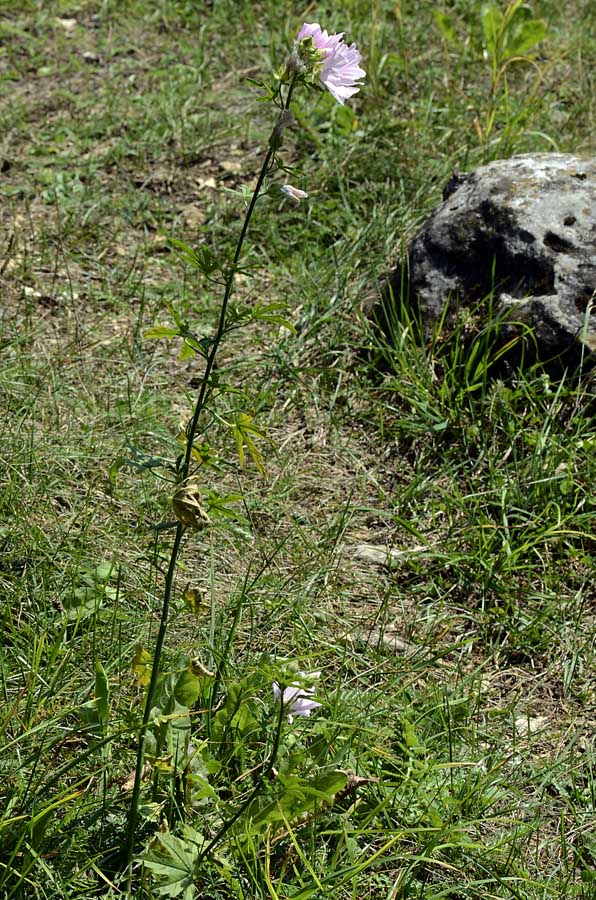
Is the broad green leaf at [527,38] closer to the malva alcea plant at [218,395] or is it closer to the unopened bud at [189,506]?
the malva alcea plant at [218,395]

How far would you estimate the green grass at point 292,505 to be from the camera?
188 centimetres

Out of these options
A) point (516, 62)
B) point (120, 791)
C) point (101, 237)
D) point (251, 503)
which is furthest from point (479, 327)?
point (516, 62)

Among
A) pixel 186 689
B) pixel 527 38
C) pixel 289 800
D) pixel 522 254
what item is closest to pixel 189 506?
pixel 186 689

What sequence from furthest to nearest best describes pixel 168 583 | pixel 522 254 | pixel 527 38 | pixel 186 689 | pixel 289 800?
pixel 527 38 → pixel 522 254 → pixel 186 689 → pixel 289 800 → pixel 168 583

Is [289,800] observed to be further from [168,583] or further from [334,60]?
[334,60]

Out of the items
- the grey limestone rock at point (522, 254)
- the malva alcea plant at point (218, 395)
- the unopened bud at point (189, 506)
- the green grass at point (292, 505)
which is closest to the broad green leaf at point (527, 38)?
the green grass at point (292, 505)

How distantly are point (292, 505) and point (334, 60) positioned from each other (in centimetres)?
151

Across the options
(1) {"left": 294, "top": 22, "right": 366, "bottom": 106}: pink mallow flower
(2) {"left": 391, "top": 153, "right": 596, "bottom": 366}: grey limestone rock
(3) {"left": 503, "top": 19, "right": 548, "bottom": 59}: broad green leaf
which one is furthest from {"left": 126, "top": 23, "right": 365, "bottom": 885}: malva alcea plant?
(3) {"left": 503, "top": 19, "right": 548, "bottom": 59}: broad green leaf

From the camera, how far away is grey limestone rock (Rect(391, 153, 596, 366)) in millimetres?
3023

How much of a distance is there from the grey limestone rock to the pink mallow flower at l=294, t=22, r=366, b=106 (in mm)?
1573

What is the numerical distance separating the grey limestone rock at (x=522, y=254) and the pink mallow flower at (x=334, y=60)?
157 centimetres

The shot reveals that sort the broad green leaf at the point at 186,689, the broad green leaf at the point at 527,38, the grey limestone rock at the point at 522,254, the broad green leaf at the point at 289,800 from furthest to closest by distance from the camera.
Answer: the broad green leaf at the point at 527,38 < the grey limestone rock at the point at 522,254 < the broad green leaf at the point at 186,689 < the broad green leaf at the point at 289,800

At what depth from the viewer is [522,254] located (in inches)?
123

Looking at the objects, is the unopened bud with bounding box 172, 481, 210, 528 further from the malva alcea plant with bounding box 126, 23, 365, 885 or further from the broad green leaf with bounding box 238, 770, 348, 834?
the broad green leaf with bounding box 238, 770, 348, 834
